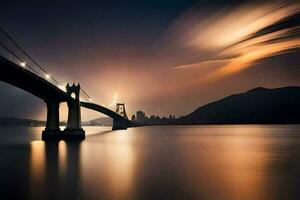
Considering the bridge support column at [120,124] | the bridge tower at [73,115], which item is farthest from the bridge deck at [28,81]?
the bridge support column at [120,124]

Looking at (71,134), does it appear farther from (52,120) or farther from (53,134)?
(52,120)

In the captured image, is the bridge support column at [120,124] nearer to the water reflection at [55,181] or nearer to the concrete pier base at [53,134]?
the concrete pier base at [53,134]

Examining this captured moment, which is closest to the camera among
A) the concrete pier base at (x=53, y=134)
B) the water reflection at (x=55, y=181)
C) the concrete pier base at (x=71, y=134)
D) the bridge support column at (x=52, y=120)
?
the water reflection at (x=55, y=181)

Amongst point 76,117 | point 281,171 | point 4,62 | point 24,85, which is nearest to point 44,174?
point 4,62

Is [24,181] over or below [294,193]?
over

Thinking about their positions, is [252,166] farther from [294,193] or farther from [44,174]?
[44,174]
